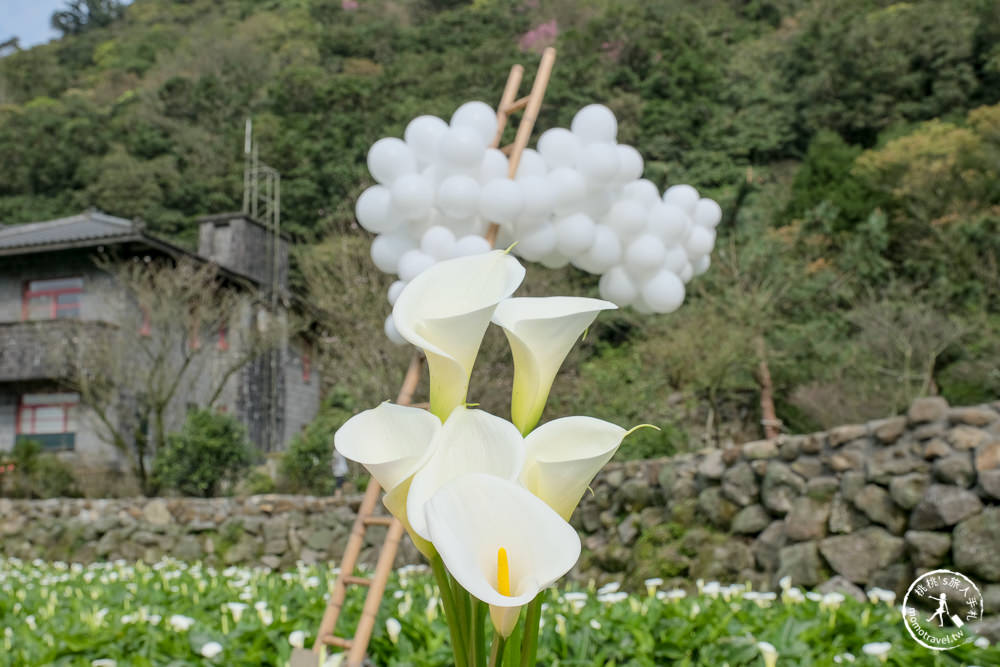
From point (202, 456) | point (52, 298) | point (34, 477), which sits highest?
point (52, 298)

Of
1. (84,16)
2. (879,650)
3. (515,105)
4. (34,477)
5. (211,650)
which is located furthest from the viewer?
(84,16)

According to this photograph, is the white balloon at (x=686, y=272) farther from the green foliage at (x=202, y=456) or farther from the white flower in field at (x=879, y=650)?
the green foliage at (x=202, y=456)

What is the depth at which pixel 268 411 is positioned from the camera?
1488 cm

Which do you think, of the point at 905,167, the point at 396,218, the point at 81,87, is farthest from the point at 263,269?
the point at 81,87

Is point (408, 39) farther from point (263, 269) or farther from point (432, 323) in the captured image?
point (432, 323)

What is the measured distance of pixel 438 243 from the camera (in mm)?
2971

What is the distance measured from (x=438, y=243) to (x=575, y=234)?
1.74 ft

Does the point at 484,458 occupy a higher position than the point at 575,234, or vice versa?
the point at 484,458

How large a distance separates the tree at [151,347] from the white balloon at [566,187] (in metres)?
8.14

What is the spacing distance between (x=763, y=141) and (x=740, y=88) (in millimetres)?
1432

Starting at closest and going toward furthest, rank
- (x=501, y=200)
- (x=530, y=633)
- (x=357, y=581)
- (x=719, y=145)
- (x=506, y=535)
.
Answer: (x=506, y=535) < (x=530, y=633) < (x=357, y=581) < (x=501, y=200) < (x=719, y=145)

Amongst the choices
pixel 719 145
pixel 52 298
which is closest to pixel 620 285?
pixel 52 298

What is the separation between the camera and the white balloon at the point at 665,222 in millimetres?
3166

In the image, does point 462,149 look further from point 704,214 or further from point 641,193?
point 704,214
